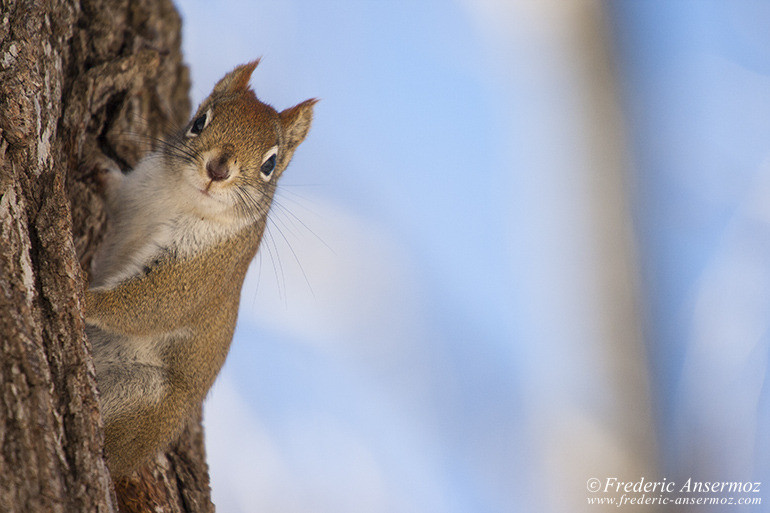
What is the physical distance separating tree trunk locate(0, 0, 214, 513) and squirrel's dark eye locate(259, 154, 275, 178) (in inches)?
32.0

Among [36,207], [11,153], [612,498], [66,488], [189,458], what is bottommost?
[612,498]

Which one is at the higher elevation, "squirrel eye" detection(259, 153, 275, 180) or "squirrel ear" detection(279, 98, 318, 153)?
"squirrel ear" detection(279, 98, 318, 153)

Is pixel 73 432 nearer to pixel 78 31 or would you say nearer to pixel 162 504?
pixel 162 504

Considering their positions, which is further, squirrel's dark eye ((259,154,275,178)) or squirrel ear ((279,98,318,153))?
squirrel ear ((279,98,318,153))

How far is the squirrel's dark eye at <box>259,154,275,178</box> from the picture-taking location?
3395mm

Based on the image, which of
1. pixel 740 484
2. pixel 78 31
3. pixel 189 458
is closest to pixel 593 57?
pixel 740 484

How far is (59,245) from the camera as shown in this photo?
237cm

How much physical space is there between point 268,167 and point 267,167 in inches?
0.4

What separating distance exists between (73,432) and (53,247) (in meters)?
0.59

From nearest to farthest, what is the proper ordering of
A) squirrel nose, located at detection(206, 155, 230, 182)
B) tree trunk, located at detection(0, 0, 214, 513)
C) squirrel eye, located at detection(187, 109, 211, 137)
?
tree trunk, located at detection(0, 0, 214, 513), squirrel nose, located at detection(206, 155, 230, 182), squirrel eye, located at detection(187, 109, 211, 137)

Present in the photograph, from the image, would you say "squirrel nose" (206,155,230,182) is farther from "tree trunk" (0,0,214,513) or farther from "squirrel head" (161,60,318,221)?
"tree trunk" (0,0,214,513)

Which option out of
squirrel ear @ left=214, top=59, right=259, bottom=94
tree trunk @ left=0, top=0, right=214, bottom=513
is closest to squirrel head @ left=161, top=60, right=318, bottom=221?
squirrel ear @ left=214, top=59, right=259, bottom=94

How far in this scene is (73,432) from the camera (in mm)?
2143

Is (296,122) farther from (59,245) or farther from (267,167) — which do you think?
(59,245)
